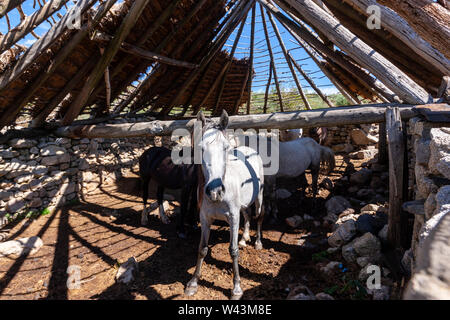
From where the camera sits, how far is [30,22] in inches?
115

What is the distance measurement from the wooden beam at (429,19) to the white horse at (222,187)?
8.39 ft

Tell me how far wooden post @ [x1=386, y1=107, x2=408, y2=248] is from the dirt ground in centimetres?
76

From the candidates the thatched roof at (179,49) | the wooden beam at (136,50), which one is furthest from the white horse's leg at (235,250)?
the wooden beam at (136,50)

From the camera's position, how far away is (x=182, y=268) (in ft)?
10.8

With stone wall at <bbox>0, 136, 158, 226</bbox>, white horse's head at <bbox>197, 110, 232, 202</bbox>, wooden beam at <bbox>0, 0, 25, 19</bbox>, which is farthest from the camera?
stone wall at <bbox>0, 136, 158, 226</bbox>

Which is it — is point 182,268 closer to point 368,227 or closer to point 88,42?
point 368,227

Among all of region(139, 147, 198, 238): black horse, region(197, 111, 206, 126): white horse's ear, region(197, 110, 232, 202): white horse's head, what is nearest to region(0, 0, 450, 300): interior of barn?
region(139, 147, 198, 238): black horse

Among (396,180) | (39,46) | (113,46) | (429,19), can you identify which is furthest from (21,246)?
(429,19)

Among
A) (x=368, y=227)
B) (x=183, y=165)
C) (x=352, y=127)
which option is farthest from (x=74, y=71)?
(x=352, y=127)

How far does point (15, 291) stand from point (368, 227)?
17.2 ft

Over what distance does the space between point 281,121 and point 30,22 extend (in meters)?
4.23

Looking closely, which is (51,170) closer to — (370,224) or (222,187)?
(222,187)

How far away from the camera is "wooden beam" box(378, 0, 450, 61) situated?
2430 millimetres

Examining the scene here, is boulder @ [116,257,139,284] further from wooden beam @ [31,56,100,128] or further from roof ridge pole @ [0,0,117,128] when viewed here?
wooden beam @ [31,56,100,128]
